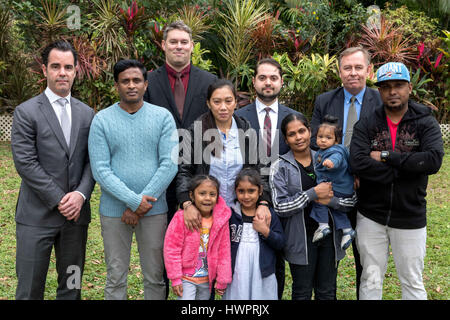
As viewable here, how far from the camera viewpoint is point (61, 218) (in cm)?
344

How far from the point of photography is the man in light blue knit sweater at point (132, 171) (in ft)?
11.1

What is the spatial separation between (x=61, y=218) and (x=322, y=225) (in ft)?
6.22

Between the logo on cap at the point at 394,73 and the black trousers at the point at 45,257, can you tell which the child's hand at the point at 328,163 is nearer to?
the logo on cap at the point at 394,73

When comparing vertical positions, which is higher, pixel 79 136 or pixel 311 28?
pixel 311 28

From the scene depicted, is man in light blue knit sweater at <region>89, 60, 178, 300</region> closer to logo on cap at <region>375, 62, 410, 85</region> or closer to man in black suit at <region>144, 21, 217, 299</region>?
man in black suit at <region>144, 21, 217, 299</region>

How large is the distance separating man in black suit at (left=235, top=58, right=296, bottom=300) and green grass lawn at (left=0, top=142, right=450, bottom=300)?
1.54 meters

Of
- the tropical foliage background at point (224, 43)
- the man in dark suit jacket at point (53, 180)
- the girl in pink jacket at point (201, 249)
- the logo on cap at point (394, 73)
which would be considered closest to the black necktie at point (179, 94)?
the man in dark suit jacket at point (53, 180)

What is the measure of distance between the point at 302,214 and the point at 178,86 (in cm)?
155

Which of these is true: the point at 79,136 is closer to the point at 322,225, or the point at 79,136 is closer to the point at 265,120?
the point at 265,120

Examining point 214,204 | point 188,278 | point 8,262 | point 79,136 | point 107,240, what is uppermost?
point 79,136

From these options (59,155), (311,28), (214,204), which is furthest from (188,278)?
(311,28)

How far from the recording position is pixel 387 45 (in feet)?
34.6

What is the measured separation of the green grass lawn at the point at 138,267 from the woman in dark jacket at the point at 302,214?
1.25 metres

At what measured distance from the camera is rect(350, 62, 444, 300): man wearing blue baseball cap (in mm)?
3279
